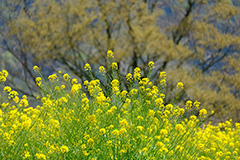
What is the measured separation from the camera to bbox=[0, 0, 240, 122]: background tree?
1053 centimetres

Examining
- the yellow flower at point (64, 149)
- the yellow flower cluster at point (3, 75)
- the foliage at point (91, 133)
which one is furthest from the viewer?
the yellow flower cluster at point (3, 75)

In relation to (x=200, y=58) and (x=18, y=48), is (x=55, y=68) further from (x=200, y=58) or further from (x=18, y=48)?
(x=200, y=58)

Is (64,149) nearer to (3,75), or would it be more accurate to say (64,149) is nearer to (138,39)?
(3,75)

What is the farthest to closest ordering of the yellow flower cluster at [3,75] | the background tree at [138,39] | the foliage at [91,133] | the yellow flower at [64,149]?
1. the background tree at [138,39]
2. the yellow flower cluster at [3,75]
3. the foliage at [91,133]
4. the yellow flower at [64,149]

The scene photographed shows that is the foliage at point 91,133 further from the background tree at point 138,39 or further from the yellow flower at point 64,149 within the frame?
the background tree at point 138,39

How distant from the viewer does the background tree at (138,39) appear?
1053 centimetres

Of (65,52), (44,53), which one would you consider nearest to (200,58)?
(65,52)

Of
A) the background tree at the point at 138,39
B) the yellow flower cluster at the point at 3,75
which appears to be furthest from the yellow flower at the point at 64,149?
the background tree at the point at 138,39

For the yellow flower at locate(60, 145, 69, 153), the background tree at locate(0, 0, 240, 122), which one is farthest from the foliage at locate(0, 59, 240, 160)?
the background tree at locate(0, 0, 240, 122)

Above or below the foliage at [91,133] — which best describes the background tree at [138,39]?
above

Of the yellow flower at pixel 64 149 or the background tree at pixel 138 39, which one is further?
the background tree at pixel 138 39

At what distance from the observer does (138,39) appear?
10359 millimetres

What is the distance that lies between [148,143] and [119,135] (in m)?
0.36

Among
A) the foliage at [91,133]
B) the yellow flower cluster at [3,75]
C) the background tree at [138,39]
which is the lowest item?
the foliage at [91,133]
